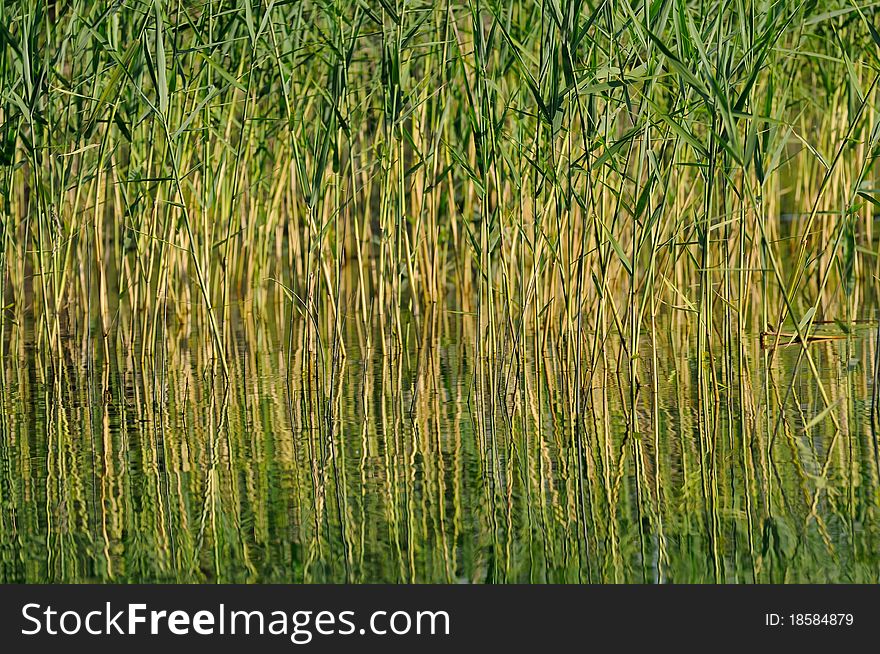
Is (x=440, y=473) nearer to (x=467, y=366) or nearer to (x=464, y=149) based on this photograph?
(x=467, y=366)

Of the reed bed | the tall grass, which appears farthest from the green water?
the tall grass

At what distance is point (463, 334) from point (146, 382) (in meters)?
1.26

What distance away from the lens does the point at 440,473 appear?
113 inches

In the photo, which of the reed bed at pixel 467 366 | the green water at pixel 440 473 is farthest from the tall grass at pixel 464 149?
the green water at pixel 440 473

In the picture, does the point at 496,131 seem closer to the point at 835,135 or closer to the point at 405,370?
the point at 405,370

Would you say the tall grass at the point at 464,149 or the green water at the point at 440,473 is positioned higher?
the tall grass at the point at 464,149

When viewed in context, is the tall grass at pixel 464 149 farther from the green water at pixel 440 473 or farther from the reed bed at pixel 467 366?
the green water at pixel 440 473

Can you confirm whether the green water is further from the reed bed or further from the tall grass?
the tall grass

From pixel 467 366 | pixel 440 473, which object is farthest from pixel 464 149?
pixel 440 473

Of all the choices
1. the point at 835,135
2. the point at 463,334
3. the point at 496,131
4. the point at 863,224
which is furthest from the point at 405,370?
the point at 863,224

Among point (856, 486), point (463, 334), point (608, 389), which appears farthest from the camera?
point (463, 334)

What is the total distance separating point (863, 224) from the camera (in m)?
6.62

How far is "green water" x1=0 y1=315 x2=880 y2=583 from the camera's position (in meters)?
2.32

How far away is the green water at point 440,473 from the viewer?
91.5 inches
